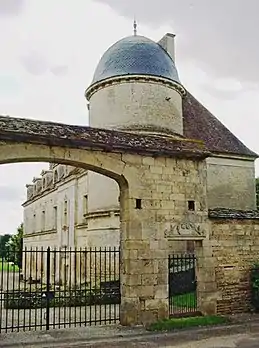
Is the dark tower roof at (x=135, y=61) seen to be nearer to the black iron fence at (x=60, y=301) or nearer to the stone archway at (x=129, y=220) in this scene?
the black iron fence at (x=60, y=301)

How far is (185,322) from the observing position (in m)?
10.6

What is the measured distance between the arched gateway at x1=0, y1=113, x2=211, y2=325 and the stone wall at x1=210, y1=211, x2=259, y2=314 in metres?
0.70

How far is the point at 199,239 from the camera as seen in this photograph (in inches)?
455

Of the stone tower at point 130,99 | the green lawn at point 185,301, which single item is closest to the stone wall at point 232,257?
the green lawn at point 185,301

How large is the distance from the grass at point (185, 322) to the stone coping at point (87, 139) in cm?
423

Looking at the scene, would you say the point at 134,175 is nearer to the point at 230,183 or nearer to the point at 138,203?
the point at 138,203

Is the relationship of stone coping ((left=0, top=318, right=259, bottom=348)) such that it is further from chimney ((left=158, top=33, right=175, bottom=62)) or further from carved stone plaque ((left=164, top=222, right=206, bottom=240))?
chimney ((left=158, top=33, right=175, bottom=62))

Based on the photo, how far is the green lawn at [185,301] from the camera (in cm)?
1282

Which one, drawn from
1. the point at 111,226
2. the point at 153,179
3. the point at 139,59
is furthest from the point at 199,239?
the point at 139,59

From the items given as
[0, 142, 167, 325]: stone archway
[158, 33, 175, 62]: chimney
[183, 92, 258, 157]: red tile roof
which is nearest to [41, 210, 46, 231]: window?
[183, 92, 258, 157]: red tile roof

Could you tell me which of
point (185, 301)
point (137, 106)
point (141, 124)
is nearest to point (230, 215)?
point (185, 301)

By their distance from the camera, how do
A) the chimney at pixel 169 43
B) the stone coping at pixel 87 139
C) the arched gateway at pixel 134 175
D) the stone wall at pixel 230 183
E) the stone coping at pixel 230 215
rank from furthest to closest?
1. the chimney at pixel 169 43
2. the stone wall at pixel 230 183
3. the stone coping at pixel 230 215
4. the arched gateway at pixel 134 175
5. the stone coping at pixel 87 139

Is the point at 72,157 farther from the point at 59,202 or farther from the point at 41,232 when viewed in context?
the point at 41,232

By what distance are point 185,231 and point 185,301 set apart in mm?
3263
